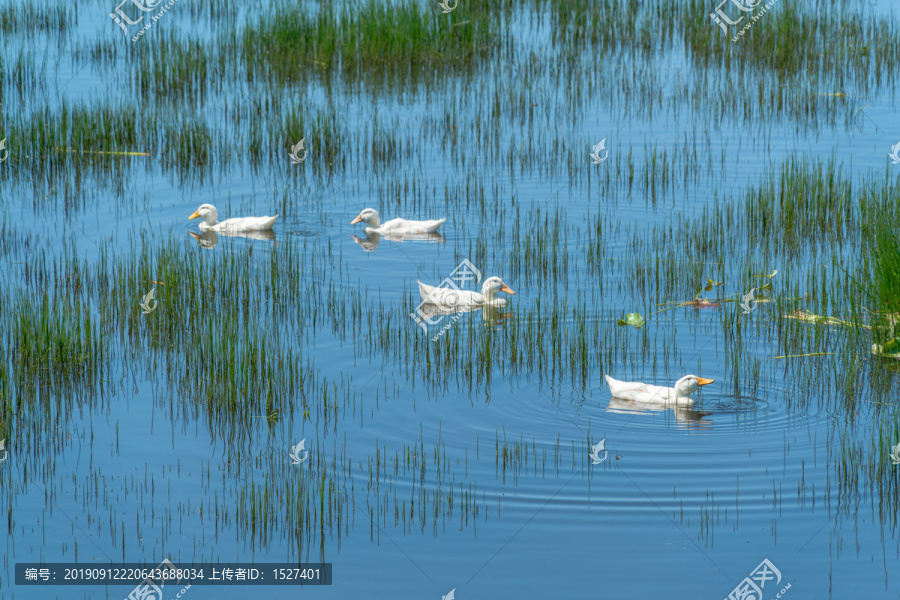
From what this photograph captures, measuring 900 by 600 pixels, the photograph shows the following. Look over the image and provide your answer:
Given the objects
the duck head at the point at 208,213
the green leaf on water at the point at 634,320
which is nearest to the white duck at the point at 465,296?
the green leaf on water at the point at 634,320

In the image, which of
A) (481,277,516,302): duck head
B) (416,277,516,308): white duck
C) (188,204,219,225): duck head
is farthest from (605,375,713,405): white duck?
(188,204,219,225): duck head

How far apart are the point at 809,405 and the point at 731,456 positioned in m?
1.04

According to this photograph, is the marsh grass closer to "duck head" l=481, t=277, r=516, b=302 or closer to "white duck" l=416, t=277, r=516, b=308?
"white duck" l=416, t=277, r=516, b=308

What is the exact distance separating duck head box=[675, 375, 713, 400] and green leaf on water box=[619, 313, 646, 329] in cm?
154

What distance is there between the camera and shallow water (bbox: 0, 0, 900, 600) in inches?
227

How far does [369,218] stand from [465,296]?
2.72 m

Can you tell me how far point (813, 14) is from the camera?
67.1 ft

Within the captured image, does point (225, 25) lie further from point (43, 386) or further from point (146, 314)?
point (43, 386)

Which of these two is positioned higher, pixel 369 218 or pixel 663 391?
pixel 369 218

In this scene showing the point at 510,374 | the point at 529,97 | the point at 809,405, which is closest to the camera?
the point at 809,405

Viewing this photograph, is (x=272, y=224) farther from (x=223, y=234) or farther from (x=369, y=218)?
(x=369, y=218)

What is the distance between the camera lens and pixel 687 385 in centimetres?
720

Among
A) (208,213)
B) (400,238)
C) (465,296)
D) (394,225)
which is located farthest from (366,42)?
(465,296)

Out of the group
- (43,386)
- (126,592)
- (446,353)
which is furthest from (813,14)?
(126,592)
